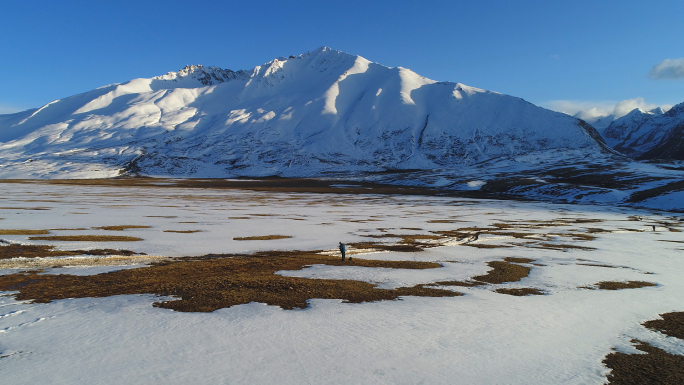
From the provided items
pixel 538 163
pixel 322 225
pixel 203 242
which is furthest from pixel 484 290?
pixel 538 163

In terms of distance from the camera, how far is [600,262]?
21.9m

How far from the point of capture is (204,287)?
47.5ft

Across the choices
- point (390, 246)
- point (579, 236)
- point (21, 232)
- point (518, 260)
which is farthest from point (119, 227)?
point (579, 236)

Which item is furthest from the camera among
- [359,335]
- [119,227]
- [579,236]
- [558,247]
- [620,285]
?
[579,236]

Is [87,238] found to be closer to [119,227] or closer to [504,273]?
[119,227]

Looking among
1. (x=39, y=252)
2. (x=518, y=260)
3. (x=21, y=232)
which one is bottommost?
(x=518, y=260)

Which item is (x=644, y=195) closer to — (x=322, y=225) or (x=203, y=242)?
(x=322, y=225)

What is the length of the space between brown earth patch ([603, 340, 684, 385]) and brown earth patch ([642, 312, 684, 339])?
1.76 m

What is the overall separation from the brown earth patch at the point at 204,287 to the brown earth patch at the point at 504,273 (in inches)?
134

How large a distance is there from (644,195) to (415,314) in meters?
89.5

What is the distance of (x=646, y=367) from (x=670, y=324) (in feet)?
13.6

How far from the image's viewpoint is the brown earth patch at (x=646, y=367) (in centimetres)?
836

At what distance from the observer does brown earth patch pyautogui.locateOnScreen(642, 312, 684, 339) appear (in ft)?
36.3

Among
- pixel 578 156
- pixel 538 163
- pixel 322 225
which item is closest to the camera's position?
pixel 322 225
